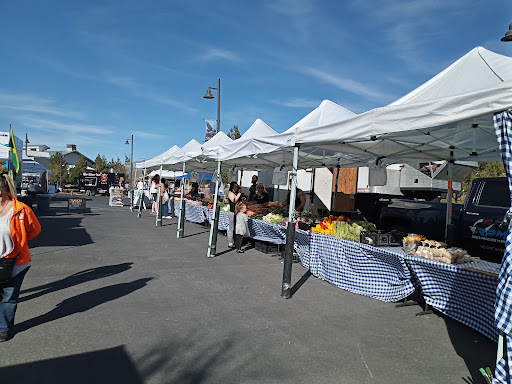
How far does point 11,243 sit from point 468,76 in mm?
5902

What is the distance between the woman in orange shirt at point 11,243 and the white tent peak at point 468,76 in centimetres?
521

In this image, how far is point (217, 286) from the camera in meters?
6.88

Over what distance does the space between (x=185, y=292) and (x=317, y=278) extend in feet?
9.41

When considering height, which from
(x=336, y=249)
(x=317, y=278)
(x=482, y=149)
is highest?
(x=482, y=149)

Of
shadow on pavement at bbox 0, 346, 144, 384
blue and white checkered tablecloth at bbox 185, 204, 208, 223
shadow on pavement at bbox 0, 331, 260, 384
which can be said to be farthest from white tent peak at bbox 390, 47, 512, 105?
blue and white checkered tablecloth at bbox 185, 204, 208, 223

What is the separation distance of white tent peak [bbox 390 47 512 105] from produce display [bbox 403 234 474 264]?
2.24 metres

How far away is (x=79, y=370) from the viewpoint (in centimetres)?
368

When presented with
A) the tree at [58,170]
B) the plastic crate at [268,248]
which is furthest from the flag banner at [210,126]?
the tree at [58,170]

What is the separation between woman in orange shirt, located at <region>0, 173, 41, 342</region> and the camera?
422 centimetres

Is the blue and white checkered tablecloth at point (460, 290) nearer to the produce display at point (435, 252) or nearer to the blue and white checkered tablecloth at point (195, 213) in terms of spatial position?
the produce display at point (435, 252)

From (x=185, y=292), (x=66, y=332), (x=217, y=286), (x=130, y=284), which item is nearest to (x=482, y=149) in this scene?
(x=217, y=286)

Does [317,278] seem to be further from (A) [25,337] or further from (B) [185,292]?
(A) [25,337]

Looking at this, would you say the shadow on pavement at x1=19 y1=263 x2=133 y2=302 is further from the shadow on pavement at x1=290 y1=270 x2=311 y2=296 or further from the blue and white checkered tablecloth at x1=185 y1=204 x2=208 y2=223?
the blue and white checkered tablecloth at x1=185 y1=204 x2=208 y2=223

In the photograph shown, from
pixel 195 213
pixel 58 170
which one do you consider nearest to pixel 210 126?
pixel 195 213
